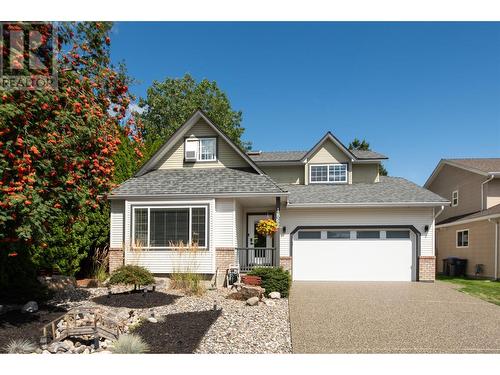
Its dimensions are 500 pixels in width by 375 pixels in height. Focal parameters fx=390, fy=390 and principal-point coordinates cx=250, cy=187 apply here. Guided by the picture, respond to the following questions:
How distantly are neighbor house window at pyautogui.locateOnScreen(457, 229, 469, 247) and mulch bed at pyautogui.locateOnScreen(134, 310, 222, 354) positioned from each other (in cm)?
1714

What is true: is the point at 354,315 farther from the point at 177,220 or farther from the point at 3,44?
the point at 3,44

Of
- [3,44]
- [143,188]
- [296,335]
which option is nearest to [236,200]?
[143,188]

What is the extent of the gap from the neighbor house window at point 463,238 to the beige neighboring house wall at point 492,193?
188 centimetres

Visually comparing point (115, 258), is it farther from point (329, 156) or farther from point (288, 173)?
point (329, 156)

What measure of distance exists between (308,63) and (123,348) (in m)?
10.8

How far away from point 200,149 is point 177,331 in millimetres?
10434

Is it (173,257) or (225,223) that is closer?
(173,257)

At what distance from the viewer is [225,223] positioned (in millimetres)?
14609

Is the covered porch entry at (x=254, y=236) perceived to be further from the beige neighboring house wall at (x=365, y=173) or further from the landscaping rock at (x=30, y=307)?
the landscaping rock at (x=30, y=307)

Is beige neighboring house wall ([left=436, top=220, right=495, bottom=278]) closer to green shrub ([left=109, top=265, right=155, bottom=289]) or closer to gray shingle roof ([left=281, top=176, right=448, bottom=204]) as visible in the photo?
gray shingle roof ([left=281, top=176, right=448, bottom=204])

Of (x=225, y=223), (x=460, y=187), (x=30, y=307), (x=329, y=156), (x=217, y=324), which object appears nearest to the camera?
(x=217, y=324)

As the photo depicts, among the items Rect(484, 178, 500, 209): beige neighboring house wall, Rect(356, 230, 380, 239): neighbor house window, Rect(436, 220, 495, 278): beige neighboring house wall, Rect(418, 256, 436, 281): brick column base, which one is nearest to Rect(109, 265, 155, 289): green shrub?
Rect(356, 230, 380, 239): neighbor house window

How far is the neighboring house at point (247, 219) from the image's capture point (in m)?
14.5

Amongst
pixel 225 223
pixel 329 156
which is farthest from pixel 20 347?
pixel 329 156
